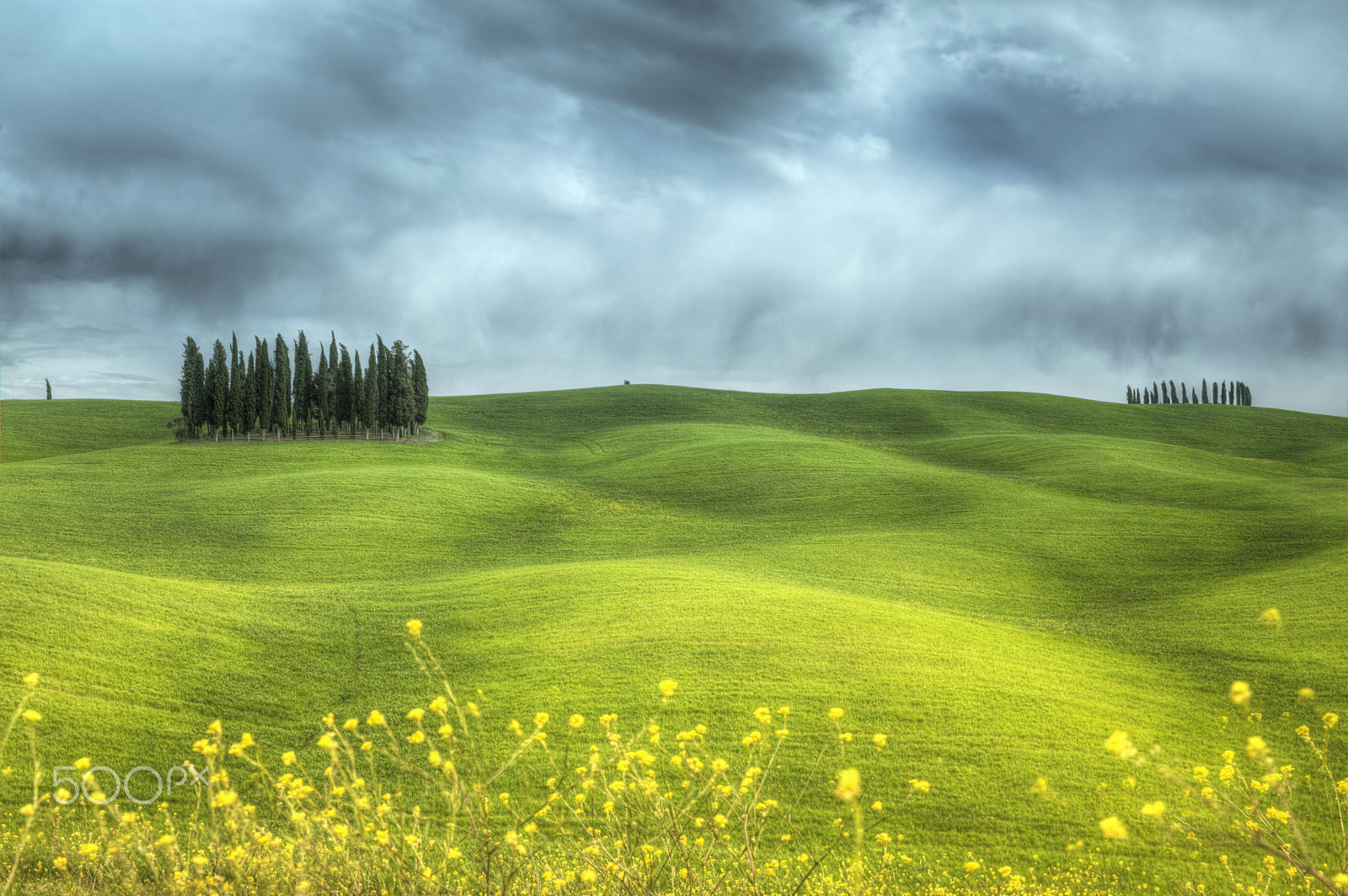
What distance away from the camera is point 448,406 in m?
93.9

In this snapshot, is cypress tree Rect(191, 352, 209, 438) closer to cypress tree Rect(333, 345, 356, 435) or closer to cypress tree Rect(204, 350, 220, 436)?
cypress tree Rect(204, 350, 220, 436)

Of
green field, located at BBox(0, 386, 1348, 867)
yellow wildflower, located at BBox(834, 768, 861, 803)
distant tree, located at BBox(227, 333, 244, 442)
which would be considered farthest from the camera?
distant tree, located at BBox(227, 333, 244, 442)

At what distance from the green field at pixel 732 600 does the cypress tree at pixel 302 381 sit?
1476 cm

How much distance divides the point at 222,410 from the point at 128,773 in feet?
197

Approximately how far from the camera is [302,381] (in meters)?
67.5

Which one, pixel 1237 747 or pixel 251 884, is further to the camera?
pixel 1237 747

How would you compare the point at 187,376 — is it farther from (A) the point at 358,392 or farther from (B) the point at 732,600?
(B) the point at 732,600

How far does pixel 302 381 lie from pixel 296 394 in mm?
1396

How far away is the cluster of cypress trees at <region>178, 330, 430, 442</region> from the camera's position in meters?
63.7

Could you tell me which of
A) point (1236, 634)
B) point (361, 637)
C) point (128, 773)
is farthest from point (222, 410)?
point (1236, 634)

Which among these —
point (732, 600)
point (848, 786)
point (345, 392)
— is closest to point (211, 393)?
point (345, 392)

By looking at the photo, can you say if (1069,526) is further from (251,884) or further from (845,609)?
(251,884)

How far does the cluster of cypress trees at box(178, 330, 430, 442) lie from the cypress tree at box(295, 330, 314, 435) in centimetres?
7

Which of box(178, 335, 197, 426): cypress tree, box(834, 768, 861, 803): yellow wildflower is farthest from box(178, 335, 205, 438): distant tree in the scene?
box(834, 768, 861, 803): yellow wildflower
